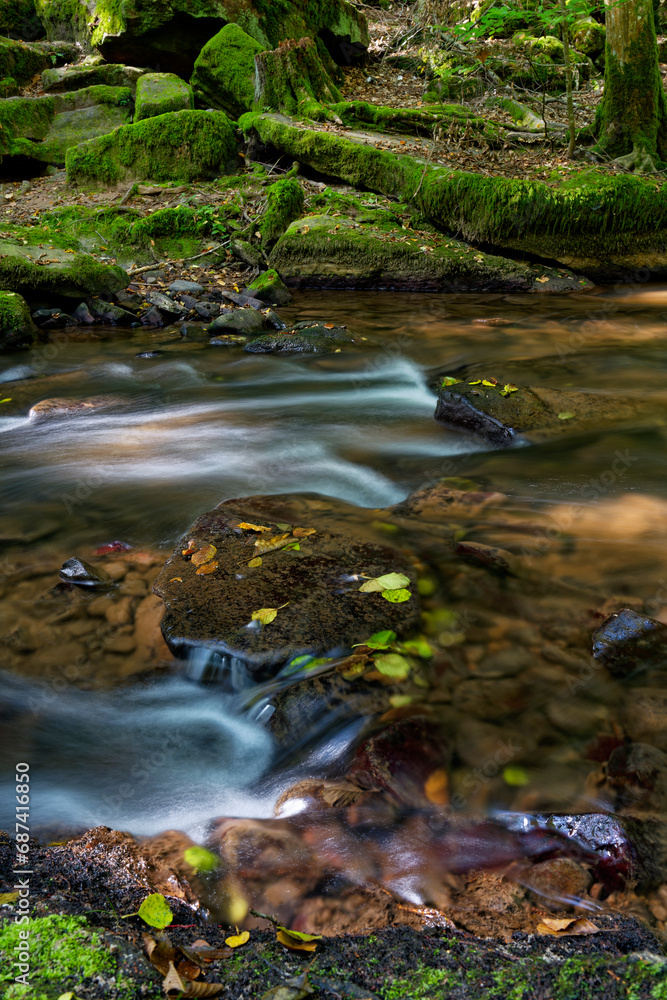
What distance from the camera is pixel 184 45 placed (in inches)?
598

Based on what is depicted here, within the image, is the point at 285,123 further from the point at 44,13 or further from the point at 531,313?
the point at 44,13

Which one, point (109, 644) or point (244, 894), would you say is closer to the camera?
point (244, 894)

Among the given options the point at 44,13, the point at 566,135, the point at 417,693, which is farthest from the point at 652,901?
the point at 44,13

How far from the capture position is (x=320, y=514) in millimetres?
3789

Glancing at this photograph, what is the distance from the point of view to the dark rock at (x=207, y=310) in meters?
8.92

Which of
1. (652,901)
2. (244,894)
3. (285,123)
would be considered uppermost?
(285,123)

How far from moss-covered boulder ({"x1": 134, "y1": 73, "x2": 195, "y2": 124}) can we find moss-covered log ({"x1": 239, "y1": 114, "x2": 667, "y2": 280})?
5.83 meters

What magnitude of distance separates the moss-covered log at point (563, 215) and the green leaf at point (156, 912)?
1017 cm

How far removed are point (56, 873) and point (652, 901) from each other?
163cm

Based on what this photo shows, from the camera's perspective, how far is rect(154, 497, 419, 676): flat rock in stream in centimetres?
270

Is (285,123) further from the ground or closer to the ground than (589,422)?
further from the ground

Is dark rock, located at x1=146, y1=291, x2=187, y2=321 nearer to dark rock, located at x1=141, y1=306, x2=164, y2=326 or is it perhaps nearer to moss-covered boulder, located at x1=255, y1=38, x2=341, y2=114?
dark rock, located at x1=141, y1=306, x2=164, y2=326

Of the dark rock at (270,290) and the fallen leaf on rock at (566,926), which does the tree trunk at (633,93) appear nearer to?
the dark rock at (270,290)

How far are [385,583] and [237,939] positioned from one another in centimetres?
167
